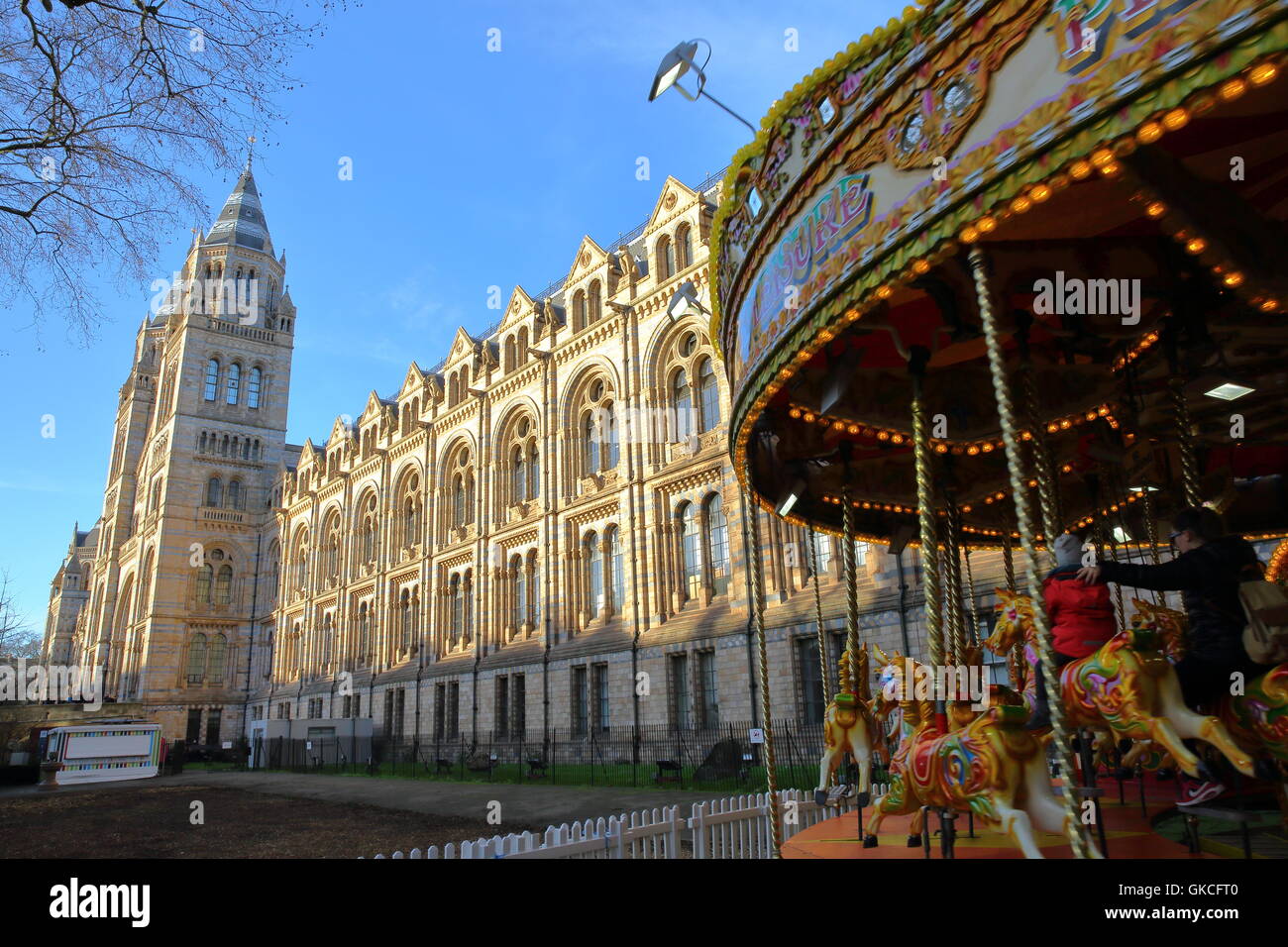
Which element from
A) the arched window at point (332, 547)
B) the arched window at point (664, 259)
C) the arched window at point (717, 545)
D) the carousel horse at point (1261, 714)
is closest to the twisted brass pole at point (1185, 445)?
the carousel horse at point (1261, 714)

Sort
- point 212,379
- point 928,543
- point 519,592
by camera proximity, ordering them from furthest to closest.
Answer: point 212,379, point 519,592, point 928,543

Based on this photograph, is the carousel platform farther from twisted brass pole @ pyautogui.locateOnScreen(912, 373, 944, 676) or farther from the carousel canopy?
the carousel canopy

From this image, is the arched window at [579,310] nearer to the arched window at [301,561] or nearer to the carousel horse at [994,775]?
the carousel horse at [994,775]

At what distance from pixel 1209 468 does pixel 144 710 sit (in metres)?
58.2

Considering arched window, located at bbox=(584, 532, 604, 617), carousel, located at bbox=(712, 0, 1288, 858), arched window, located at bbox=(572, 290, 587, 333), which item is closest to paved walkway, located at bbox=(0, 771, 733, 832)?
arched window, located at bbox=(584, 532, 604, 617)

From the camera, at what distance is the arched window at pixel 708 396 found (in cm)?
2436

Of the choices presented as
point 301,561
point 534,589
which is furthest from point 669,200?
point 301,561

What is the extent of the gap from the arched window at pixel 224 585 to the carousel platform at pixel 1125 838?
5783 cm

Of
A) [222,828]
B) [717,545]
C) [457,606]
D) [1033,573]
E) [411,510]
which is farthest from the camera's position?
[411,510]

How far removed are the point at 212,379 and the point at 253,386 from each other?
2710 millimetres

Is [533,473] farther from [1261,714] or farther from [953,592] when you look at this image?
[1261,714]

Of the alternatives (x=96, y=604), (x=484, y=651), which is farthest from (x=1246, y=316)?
(x=96, y=604)

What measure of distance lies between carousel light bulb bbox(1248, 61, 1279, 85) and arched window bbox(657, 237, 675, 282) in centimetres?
2395

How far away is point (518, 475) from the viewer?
33.2 metres
